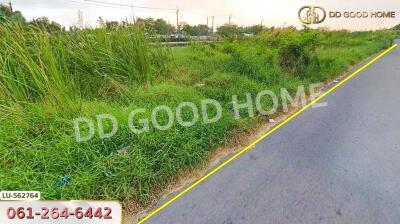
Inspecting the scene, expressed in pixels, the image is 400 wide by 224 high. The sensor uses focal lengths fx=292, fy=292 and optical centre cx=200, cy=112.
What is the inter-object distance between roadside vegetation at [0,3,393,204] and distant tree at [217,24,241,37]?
13.1ft

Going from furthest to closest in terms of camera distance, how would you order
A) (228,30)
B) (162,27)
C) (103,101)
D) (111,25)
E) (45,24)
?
(228,30) < (162,27) < (111,25) < (45,24) < (103,101)

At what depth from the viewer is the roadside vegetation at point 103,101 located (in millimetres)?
3027

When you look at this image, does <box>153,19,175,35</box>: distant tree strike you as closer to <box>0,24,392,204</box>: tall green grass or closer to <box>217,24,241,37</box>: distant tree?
<box>0,24,392,204</box>: tall green grass

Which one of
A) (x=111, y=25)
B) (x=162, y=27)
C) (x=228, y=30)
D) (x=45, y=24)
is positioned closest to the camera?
(x=45, y=24)

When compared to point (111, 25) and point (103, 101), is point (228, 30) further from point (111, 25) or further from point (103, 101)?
point (103, 101)

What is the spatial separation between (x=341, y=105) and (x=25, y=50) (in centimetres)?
546

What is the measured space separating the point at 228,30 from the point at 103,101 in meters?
8.33

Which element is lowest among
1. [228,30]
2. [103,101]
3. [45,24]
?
[103,101]

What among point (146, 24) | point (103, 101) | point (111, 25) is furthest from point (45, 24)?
point (146, 24)

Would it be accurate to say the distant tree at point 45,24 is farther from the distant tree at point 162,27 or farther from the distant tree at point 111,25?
the distant tree at point 162,27

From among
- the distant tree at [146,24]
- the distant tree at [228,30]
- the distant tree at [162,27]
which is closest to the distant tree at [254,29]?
the distant tree at [228,30]

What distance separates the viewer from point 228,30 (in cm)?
1178

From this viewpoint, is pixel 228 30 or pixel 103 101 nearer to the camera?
pixel 103 101

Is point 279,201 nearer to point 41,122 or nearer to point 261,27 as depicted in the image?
point 41,122
